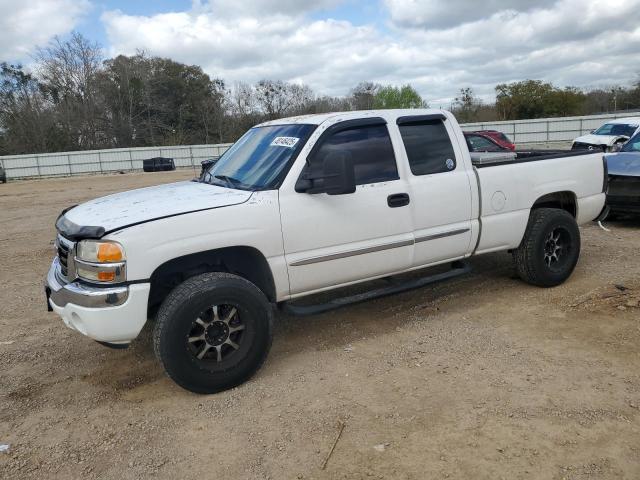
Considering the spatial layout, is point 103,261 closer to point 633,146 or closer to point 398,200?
point 398,200

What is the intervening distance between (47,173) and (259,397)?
4482 cm

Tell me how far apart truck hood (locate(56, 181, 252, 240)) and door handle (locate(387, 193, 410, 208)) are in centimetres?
118

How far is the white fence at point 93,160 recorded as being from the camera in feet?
138

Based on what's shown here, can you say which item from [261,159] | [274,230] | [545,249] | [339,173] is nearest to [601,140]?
[545,249]

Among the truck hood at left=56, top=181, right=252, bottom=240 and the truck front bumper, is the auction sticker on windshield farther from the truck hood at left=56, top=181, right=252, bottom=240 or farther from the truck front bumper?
the truck front bumper

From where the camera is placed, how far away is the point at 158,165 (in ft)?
138

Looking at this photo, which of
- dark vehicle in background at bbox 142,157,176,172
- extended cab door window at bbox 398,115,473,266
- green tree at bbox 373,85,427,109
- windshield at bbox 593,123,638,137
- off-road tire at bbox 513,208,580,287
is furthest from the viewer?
green tree at bbox 373,85,427,109

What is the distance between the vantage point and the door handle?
440 cm

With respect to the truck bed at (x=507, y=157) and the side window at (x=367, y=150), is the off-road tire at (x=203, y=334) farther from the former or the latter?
the truck bed at (x=507, y=157)

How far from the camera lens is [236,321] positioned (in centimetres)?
383

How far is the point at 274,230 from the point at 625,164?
275 inches

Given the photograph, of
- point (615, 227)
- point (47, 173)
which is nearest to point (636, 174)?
point (615, 227)

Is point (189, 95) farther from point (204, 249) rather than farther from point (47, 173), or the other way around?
point (204, 249)

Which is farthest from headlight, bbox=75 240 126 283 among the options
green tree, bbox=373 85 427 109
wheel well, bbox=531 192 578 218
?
green tree, bbox=373 85 427 109
